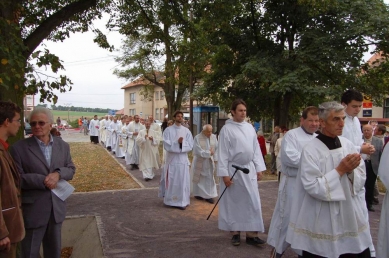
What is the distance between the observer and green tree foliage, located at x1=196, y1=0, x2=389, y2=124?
12.2 metres

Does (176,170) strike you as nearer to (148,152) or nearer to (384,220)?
(148,152)

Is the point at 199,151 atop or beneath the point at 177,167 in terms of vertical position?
atop

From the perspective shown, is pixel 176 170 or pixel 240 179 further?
pixel 176 170

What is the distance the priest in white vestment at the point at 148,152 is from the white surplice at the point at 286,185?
6810 mm

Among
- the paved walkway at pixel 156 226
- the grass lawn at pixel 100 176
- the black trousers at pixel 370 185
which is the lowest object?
the grass lawn at pixel 100 176

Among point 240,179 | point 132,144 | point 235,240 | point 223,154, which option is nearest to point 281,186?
point 240,179

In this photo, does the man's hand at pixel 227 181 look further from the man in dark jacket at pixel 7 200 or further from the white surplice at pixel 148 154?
the white surplice at pixel 148 154

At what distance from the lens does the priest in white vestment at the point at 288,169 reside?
429 centimetres

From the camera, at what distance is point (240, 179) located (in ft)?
16.7

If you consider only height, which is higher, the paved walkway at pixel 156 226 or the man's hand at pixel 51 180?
the man's hand at pixel 51 180

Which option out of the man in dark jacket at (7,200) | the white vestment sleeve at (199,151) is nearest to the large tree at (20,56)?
the man in dark jacket at (7,200)

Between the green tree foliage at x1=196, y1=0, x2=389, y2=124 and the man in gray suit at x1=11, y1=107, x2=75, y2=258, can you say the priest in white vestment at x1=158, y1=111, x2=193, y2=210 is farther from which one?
the green tree foliage at x1=196, y1=0, x2=389, y2=124

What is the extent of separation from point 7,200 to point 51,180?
664 mm

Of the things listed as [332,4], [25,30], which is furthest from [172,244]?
[332,4]
